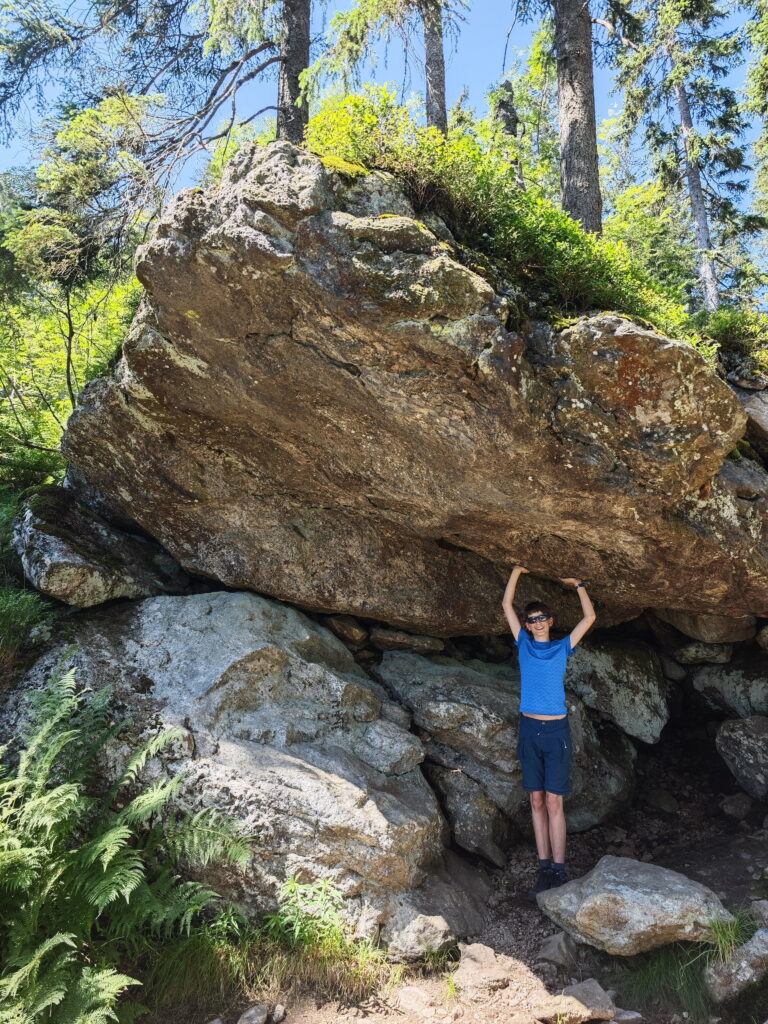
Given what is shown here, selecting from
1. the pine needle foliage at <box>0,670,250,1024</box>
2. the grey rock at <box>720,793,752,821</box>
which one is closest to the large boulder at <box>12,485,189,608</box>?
the pine needle foliage at <box>0,670,250,1024</box>

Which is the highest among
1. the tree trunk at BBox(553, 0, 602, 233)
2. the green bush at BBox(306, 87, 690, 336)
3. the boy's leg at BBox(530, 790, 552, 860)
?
the tree trunk at BBox(553, 0, 602, 233)

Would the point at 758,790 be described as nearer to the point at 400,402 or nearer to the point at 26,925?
the point at 400,402

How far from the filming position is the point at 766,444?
639 centimetres

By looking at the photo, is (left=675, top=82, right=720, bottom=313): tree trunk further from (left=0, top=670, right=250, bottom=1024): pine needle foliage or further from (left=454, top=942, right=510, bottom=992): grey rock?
(left=0, top=670, right=250, bottom=1024): pine needle foliage

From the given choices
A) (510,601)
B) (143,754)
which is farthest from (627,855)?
(143,754)

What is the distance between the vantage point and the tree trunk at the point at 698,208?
16.4 m

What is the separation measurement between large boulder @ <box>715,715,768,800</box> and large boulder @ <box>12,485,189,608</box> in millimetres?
6566

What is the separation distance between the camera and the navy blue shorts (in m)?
6.23

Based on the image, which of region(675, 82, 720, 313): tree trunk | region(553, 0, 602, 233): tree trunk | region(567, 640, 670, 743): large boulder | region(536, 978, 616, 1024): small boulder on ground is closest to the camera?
region(536, 978, 616, 1024): small boulder on ground

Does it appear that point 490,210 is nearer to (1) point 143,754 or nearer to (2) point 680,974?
(1) point 143,754

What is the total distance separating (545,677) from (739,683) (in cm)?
318

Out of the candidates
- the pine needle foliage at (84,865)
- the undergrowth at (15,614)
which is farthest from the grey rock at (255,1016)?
the undergrowth at (15,614)

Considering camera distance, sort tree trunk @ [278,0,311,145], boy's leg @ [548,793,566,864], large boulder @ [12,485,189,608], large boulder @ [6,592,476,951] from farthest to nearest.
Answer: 1. tree trunk @ [278,0,311,145]
2. large boulder @ [12,485,189,608]
3. boy's leg @ [548,793,566,864]
4. large boulder @ [6,592,476,951]

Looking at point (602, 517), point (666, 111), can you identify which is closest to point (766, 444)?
point (602, 517)
